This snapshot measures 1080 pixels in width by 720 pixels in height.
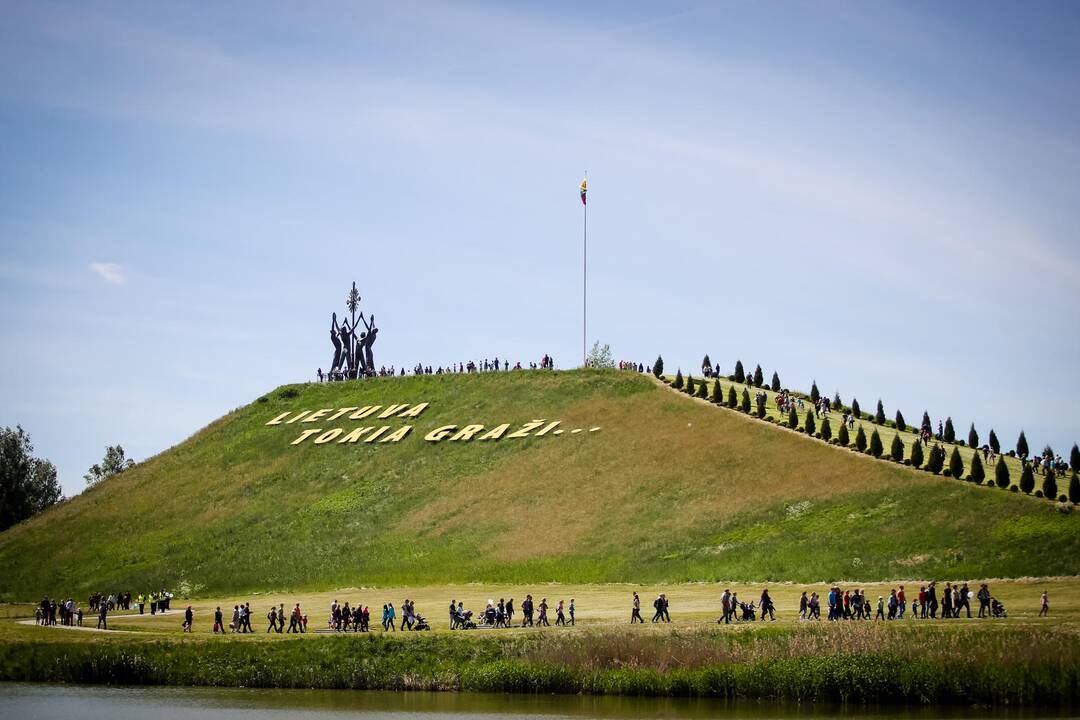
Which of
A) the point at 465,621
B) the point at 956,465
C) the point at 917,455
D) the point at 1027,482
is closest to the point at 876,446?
the point at 917,455

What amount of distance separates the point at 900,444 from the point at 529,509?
91.0ft

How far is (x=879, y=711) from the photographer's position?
149 feet

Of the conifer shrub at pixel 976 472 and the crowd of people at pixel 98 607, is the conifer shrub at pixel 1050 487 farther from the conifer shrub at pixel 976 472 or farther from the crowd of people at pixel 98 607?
the crowd of people at pixel 98 607

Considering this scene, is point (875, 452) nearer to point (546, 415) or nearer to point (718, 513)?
point (718, 513)

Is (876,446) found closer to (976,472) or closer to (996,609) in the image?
(976,472)

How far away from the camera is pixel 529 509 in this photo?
99000mm

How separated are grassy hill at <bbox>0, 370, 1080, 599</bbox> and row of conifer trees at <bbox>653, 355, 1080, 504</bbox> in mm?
1265

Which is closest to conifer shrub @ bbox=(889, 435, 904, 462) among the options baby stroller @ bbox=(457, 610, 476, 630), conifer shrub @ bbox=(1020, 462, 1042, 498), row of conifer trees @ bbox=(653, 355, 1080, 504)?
row of conifer trees @ bbox=(653, 355, 1080, 504)

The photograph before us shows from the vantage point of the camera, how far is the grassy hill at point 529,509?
7669 centimetres

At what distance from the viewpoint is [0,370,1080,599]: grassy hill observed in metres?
76.7

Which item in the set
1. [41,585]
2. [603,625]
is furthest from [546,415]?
[603,625]

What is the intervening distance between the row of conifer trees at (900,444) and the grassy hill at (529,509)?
1.26 metres

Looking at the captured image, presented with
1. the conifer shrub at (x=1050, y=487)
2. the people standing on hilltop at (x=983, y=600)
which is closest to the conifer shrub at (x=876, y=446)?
the conifer shrub at (x=1050, y=487)

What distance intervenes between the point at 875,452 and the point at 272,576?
43.5m
